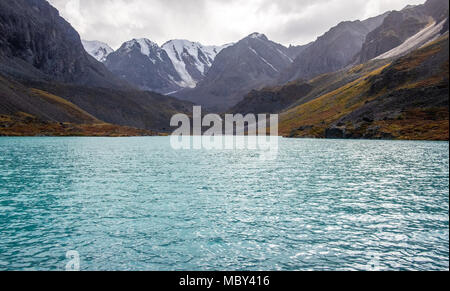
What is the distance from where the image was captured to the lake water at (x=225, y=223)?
16219mm

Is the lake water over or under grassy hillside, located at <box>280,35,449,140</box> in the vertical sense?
under

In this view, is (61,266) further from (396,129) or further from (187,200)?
(396,129)

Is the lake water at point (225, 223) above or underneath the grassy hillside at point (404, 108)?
underneath

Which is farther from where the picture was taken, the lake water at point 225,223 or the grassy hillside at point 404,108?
the grassy hillside at point 404,108

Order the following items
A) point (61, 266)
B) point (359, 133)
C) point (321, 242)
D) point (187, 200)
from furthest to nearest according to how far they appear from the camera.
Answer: point (359, 133)
point (187, 200)
point (321, 242)
point (61, 266)

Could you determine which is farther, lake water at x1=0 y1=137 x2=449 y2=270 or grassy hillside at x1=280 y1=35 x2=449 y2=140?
grassy hillside at x1=280 y1=35 x2=449 y2=140

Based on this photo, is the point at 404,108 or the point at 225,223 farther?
the point at 404,108

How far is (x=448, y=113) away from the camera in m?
126

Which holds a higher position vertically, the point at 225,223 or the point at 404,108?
the point at 404,108

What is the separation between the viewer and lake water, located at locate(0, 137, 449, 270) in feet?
53.2

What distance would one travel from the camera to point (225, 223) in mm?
22391

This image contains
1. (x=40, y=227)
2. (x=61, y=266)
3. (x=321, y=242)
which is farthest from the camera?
(x=40, y=227)
